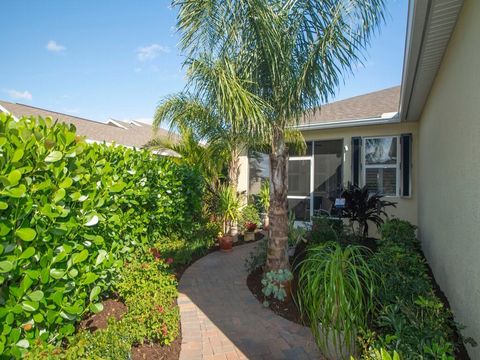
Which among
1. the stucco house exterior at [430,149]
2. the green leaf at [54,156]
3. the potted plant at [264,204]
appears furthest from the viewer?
the potted plant at [264,204]

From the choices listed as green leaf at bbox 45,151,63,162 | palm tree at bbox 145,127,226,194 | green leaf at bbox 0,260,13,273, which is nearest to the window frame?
palm tree at bbox 145,127,226,194

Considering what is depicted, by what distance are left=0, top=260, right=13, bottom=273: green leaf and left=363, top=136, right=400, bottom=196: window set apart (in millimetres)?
8424

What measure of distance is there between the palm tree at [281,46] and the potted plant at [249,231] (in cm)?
366

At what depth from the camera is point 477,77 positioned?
267cm

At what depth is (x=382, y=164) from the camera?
859 centimetres

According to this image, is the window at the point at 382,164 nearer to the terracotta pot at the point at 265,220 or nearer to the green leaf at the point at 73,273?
the terracotta pot at the point at 265,220

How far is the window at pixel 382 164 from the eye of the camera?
8427mm

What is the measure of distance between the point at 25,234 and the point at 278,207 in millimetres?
3333

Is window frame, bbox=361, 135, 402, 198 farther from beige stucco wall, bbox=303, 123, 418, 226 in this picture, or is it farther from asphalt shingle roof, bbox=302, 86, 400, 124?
asphalt shingle roof, bbox=302, 86, 400, 124

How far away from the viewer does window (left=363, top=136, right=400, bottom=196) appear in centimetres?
843

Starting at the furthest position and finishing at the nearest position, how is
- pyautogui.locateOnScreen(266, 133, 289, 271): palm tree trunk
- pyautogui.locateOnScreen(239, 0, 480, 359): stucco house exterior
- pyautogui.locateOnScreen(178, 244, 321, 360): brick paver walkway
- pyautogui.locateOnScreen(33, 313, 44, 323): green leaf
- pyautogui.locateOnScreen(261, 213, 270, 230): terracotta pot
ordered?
pyautogui.locateOnScreen(261, 213, 270, 230): terracotta pot → pyautogui.locateOnScreen(266, 133, 289, 271): palm tree trunk → pyautogui.locateOnScreen(178, 244, 321, 360): brick paver walkway → pyautogui.locateOnScreen(239, 0, 480, 359): stucco house exterior → pyautogui.locateOnScreen(33, 313, 44, 323): green leaf

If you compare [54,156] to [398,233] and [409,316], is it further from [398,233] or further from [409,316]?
[398,233]

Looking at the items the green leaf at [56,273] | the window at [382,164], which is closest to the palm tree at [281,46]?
the green leaf at [56,273]

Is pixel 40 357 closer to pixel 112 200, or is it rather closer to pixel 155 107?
pixel 112 200
